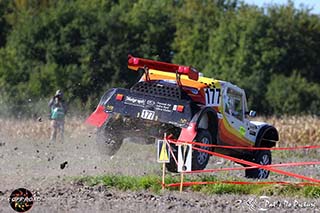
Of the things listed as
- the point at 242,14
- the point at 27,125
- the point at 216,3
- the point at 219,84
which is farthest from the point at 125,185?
the point at 216,3

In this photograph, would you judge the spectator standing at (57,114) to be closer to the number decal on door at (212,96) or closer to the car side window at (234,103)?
the car side window at (234,103)

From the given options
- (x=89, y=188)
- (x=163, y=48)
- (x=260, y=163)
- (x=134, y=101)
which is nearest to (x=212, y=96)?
(x=134, y=101)

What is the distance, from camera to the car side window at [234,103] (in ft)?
58.4

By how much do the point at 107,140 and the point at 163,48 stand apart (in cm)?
4167

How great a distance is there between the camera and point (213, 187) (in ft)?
44.7

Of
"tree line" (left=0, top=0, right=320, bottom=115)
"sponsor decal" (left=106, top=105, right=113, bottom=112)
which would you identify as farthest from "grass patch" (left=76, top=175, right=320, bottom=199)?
"tree line" (left=0, top=0, right=320, bottom=115)

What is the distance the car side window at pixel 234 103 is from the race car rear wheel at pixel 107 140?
2371mm

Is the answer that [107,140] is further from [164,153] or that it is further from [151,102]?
[164,153]

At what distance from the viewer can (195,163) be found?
1611 cm

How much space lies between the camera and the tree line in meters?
51.1

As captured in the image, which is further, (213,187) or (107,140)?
(107,140)

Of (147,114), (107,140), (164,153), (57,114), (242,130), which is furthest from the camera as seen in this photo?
(57,114)

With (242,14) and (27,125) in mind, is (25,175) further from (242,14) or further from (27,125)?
(242,14)

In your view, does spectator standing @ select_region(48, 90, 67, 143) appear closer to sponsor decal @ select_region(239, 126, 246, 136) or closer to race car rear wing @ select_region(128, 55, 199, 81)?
sponsor decal @ select_region(239, 126, 246, 136)
